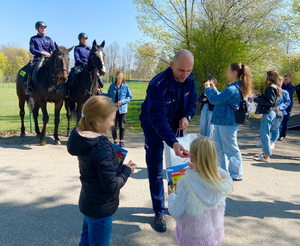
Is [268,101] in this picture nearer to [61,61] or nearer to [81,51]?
[61,61]

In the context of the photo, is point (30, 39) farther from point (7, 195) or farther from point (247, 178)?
point (247, 178)

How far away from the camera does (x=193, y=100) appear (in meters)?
3.47

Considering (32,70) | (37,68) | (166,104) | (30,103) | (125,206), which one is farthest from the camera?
(30,103)

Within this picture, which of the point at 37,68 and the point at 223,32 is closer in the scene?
the point at 37,68

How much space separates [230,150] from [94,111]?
3.51 meters

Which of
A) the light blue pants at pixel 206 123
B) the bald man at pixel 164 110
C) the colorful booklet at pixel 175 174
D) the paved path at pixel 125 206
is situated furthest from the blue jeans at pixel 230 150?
the colorful booklet at pixel 175 174

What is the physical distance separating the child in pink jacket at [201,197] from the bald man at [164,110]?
0.63 meters

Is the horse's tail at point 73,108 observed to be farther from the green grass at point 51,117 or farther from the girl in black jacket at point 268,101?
the girl in black jacket at point 268,101

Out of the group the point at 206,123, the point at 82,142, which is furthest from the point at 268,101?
the point at 82,142

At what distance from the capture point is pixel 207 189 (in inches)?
82.6

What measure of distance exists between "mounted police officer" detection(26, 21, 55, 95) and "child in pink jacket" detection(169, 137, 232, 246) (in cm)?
670

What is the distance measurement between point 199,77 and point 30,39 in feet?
32.5

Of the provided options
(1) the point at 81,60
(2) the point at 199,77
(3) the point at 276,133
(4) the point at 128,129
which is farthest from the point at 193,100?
(2) the point at 199,77

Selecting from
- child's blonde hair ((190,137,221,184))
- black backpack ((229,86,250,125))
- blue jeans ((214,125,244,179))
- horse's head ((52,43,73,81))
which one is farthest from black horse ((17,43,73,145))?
child's blonde hair ((190,137,221,184))
